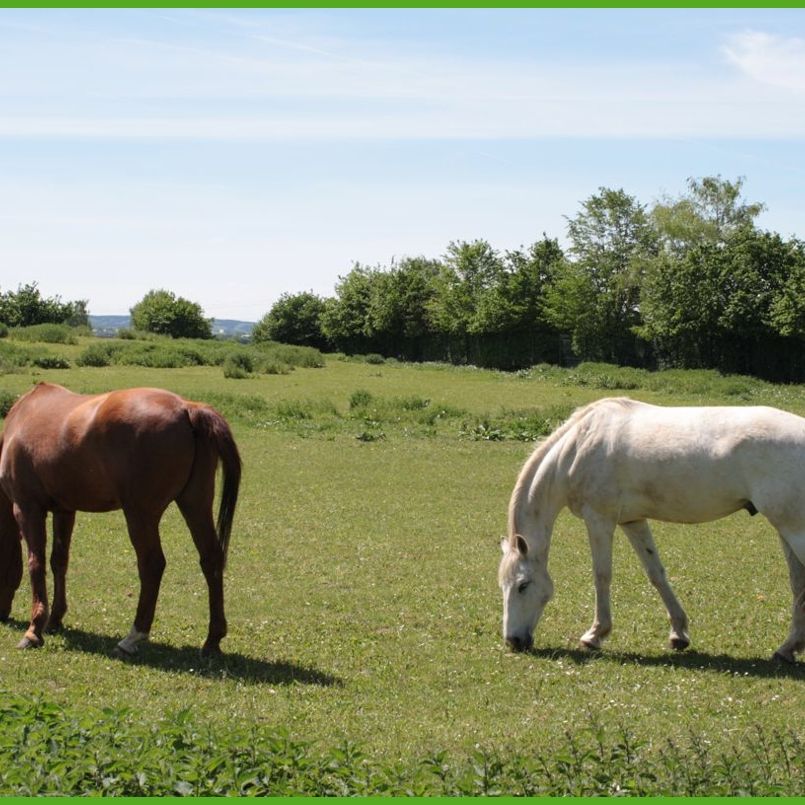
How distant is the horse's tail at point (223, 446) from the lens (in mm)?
9312

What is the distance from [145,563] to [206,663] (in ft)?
3.53

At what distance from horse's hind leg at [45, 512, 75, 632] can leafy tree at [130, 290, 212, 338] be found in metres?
80.7

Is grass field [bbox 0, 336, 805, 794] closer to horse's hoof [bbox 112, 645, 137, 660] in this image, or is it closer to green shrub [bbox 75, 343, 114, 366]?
horse's hoof [bbox 112, 645, 137, 660]

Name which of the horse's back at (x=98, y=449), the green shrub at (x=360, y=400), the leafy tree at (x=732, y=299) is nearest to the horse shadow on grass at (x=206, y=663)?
the horse's back at (x=98, y=449)

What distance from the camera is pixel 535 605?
32.2 ft

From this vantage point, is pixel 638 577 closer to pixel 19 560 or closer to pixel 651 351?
pixel 19 560

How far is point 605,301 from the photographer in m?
62.6

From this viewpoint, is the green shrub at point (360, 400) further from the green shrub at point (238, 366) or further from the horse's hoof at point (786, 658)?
the horse's hoof at point (786, 658)

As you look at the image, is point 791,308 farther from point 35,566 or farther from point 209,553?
point 35,566

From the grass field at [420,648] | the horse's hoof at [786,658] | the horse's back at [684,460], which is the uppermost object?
the horse's back at [684,460]

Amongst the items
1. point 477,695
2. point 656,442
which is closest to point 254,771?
point 477,695

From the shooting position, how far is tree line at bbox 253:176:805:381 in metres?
50.8

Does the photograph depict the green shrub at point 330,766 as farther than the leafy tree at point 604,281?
No

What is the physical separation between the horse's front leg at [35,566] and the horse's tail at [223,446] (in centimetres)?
187
